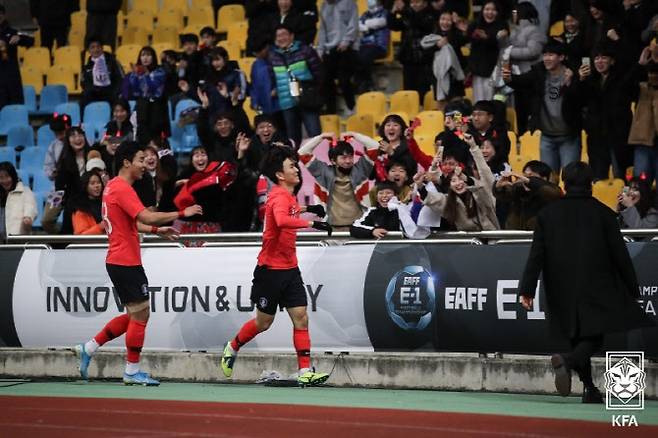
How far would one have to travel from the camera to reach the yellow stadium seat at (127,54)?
24141mm

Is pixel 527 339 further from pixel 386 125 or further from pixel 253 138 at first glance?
pixel 253 138

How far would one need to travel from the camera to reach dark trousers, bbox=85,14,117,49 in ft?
81.3

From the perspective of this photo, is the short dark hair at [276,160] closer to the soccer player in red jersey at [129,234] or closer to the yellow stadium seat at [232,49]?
the soccer player in red jersey at [129,234]

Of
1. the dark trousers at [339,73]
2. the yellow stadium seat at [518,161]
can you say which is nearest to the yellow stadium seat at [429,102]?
the dark trousers at [339,73]

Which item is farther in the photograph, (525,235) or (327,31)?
(327,31)

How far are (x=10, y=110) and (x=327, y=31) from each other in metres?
6.17

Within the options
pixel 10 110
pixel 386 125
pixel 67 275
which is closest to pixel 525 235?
pixel 386 125

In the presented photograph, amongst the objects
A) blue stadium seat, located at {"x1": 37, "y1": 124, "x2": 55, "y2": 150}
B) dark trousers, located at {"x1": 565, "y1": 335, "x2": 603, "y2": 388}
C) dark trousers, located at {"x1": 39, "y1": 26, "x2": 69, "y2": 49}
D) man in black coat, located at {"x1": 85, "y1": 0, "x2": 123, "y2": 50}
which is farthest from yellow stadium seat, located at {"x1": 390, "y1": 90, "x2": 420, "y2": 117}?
dark trousers, located at {"x1": 565, "y1": 335, "x2": 603, "y2": 388}

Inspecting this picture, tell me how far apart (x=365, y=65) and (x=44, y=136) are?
5.64 metres

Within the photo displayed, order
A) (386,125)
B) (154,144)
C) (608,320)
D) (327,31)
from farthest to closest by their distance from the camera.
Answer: (327,31), (154,144), (386,125), (608,320)

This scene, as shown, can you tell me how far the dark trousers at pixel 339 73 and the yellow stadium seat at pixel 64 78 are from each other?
5711mm

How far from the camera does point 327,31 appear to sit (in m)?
20.6

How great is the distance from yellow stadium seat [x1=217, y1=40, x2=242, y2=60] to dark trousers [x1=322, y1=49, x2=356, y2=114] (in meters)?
2.41

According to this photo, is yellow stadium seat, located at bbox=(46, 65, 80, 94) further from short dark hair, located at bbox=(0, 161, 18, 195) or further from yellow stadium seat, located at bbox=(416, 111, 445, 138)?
yellow stadium seat, located at bbox=(416, 111, 445, 138)
